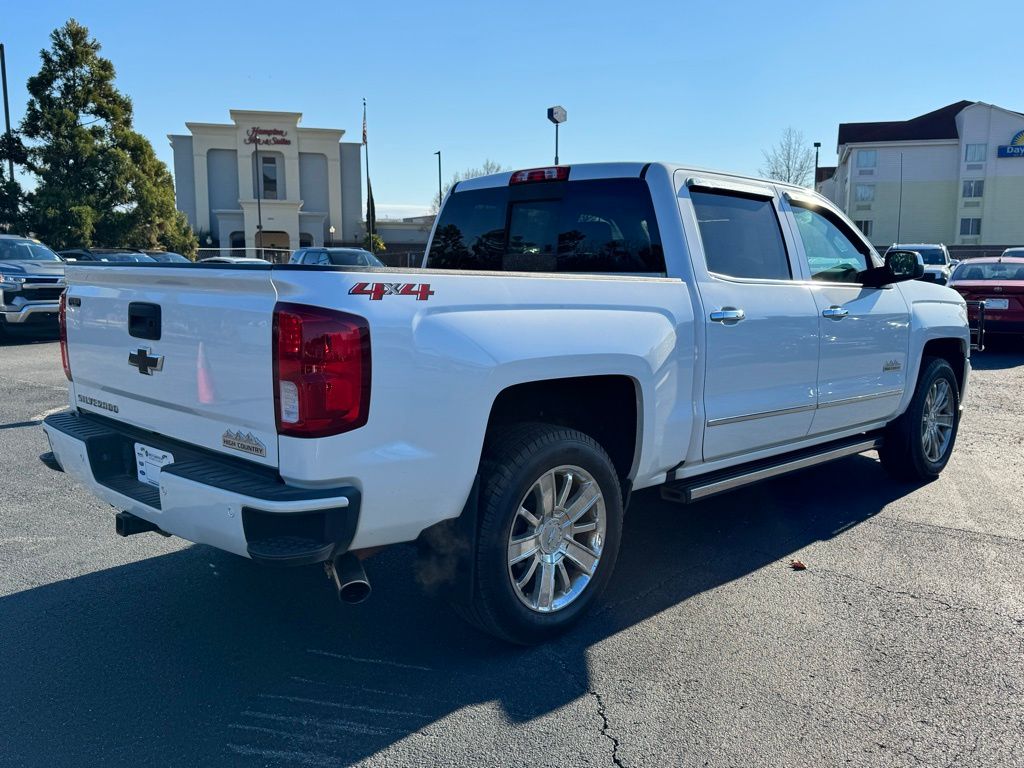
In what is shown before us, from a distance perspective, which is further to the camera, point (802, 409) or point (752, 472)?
point (802, 409)

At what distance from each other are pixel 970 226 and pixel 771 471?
66302 mm

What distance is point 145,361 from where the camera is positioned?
11.4ft

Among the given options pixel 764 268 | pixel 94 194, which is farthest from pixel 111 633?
pixel 94 194

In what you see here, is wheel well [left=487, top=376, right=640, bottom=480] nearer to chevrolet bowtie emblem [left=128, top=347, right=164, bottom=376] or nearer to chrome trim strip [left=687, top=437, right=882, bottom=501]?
chrome trim strip [left=687, top=437, right=882, bottom=501]

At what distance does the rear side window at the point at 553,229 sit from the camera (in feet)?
14.3

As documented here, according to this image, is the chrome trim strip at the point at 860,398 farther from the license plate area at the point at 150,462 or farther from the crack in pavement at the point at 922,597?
the license plate area at the point at 150,462

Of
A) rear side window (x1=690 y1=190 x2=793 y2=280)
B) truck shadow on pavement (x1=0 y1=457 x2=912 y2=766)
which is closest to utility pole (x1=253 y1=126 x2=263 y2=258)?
rear side window (x1=690 y1=190 x2=793 y2=280)

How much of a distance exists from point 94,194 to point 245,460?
1169 inches

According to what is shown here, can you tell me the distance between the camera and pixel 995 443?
306 inches

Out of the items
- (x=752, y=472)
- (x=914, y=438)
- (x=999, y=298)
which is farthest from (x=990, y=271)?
(x=752, y=472)

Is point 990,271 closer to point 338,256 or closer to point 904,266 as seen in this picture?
point 904,266

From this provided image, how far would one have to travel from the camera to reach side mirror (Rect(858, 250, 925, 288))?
5375mm

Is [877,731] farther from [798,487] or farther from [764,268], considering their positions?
[798,487]

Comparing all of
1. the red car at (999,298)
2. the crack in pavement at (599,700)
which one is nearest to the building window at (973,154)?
the red car at (999,298)
